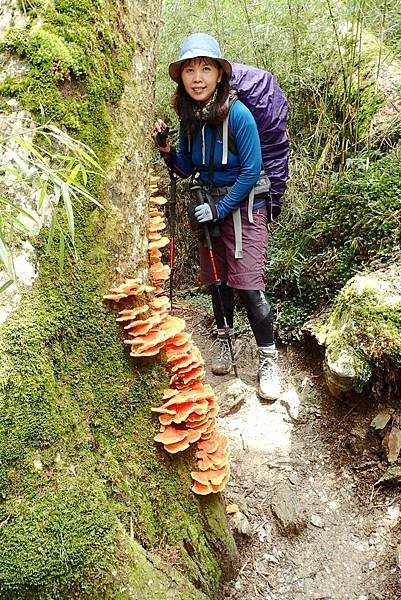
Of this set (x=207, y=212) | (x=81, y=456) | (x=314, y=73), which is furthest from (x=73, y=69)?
(x=314, y=73)

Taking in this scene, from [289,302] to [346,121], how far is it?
88.0 inches

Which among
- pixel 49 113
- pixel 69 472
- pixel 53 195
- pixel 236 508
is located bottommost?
pixel 236 508

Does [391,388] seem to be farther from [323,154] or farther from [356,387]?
[323,154]

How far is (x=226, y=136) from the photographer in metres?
3.89

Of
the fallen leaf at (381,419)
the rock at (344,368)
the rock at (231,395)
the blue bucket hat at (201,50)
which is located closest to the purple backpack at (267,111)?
the blue bucket hat at (201,50)

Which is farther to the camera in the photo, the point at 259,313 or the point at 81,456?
the point at 259,313

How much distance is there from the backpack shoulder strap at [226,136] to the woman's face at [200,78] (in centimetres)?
16

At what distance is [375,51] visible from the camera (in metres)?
6.48

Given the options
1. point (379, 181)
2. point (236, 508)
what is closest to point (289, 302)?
point (379, 181)

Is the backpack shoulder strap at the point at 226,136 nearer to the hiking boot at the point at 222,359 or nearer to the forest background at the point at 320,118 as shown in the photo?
the forest background at the point at 320,118

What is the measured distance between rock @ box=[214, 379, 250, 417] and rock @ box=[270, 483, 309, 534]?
3.33 feet

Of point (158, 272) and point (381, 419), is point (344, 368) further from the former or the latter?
point (158, 272)

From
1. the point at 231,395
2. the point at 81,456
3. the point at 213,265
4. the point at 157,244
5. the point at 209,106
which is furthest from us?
the point at 231,395

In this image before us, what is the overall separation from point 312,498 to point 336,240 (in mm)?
2608
